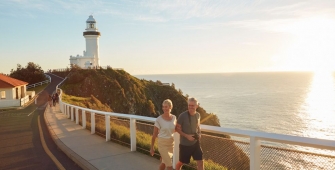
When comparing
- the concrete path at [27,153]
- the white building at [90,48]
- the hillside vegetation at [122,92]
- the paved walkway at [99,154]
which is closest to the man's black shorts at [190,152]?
the paved walkway at [99,154]

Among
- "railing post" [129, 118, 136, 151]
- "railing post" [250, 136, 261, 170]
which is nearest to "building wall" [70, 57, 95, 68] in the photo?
"railing post" [129, 118, 136, 151]

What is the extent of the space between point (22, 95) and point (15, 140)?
2978 cm

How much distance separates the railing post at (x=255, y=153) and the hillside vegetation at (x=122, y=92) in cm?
4537

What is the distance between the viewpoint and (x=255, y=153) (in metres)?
5.19

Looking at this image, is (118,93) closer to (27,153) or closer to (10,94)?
(10,94)

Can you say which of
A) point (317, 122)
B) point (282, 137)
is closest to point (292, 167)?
point (282, 137)

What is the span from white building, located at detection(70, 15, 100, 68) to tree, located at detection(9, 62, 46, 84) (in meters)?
14.9

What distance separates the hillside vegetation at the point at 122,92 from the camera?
177 ft

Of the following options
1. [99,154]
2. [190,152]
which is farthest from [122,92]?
[190,152]

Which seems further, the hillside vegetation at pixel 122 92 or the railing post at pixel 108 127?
the hillside vegetation at pixel 122 92

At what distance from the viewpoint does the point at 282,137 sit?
4.85 meters

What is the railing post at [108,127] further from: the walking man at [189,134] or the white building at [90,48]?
the white building at [90,48]

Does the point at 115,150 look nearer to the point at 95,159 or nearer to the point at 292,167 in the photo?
the point at 95,159

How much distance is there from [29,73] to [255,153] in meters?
61.8
